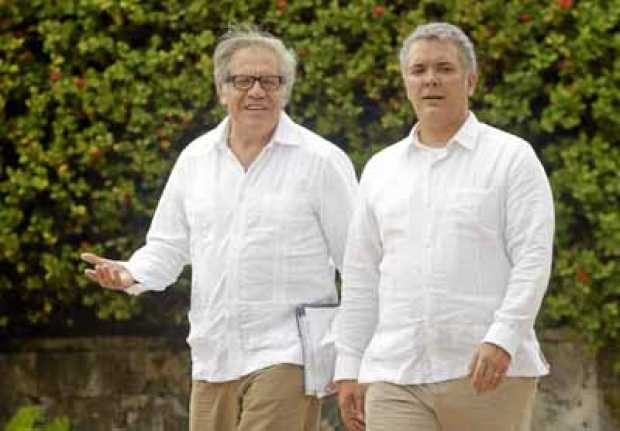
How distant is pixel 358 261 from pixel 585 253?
2656mm

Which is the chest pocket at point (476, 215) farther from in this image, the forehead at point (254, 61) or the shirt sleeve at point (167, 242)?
the shirt sleeve at point (167, 242)

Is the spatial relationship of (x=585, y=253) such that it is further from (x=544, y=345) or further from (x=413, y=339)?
(x=413, y=339)

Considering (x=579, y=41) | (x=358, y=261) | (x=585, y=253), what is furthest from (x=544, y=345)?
(x=358, y=261)

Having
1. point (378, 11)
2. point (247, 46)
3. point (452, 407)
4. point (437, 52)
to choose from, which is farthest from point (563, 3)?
point (452, 407)

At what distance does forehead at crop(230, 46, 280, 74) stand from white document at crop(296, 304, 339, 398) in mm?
834

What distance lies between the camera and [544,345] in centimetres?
827

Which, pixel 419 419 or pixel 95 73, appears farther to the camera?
pixel 95 73

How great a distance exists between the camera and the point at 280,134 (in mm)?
5941

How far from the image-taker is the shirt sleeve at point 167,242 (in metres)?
6.08

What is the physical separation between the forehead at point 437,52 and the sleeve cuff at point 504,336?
0.86m

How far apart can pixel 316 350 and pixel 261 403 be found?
261mm

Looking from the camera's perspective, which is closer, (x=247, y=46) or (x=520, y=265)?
(x=520, y=265)

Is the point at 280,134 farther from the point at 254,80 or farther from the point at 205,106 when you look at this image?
the point at 205,106

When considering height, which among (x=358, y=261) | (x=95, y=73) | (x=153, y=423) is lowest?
(x=153, y=423)
